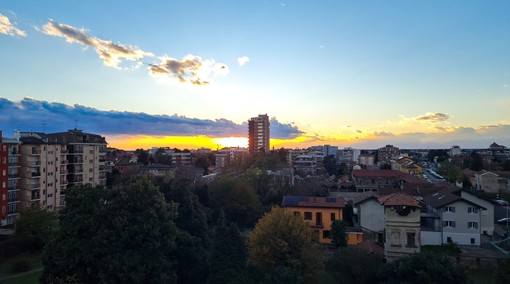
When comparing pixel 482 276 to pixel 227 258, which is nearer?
pixel 227 258

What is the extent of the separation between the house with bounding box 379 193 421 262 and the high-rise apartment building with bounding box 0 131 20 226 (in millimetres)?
34093

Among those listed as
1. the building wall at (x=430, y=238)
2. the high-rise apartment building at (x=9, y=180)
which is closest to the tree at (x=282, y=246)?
the building wall at (x=430, y=238)

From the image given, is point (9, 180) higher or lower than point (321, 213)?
higher

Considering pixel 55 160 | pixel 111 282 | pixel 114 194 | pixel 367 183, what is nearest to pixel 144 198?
pixel 114 194

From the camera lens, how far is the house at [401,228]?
917 inches

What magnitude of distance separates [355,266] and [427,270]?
3.99 meters

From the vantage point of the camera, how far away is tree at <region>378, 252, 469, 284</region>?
1588 cm

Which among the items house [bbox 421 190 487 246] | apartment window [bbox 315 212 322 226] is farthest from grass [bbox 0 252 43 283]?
house [bbox 421 190 487 246]

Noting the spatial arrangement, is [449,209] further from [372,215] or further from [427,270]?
[427,270]

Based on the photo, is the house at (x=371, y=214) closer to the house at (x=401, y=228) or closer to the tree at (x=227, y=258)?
the house at (x=401, y=228)

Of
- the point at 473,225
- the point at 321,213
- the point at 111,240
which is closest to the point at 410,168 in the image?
the point at 473,225

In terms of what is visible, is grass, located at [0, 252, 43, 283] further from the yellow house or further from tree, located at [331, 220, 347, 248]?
tree, located at [331, 220, 347, 248]

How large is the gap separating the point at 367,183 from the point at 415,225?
1301 inches

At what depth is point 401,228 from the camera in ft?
77.0
